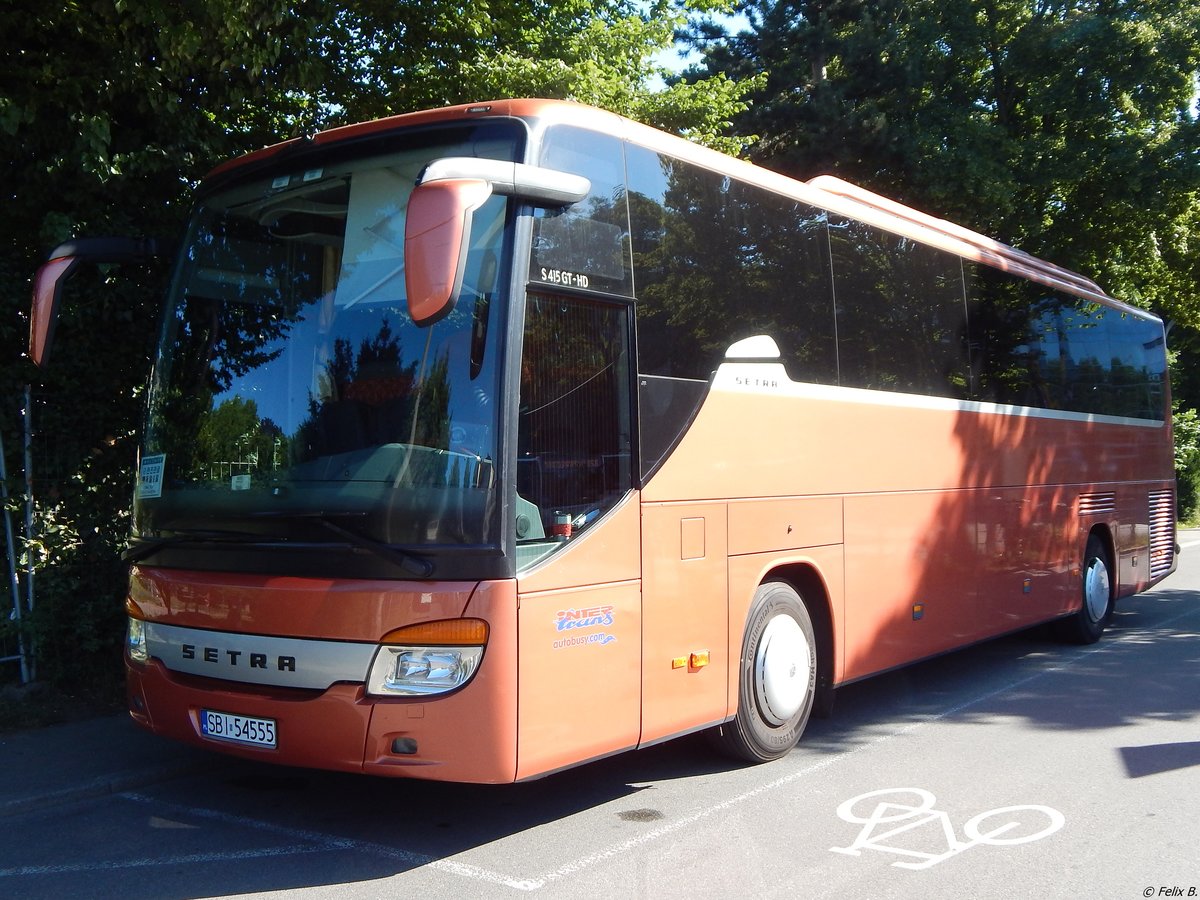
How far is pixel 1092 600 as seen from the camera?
11.5m

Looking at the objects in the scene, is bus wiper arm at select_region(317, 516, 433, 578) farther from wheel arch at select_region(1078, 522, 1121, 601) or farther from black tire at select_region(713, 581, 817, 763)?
wheel arch at select_region(1078, 522, 1121, 601)

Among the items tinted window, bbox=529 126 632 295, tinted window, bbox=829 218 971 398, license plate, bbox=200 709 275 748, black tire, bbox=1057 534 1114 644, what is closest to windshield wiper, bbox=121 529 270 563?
license plate, bbox=200 709 275 748

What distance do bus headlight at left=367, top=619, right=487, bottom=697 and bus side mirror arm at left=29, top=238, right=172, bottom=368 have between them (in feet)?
8.34

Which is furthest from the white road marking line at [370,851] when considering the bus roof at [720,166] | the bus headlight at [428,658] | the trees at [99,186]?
the bus roof at [720,166]

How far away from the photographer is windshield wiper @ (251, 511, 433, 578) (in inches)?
189

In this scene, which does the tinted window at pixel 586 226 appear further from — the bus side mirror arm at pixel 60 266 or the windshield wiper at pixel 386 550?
the bus side mirror arm at pixel 60 266

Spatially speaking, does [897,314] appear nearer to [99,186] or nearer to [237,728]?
[237,728]

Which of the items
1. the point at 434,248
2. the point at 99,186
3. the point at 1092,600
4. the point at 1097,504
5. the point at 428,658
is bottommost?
the point at 1092,600

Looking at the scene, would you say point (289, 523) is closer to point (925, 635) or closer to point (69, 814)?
point (69, 814)

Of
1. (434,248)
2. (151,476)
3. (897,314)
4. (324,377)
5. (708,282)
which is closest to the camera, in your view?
(434,248)

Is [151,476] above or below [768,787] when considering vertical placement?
above

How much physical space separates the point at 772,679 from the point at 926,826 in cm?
139

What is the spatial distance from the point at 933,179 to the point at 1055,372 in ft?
29.5

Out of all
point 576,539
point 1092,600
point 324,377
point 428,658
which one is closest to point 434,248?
point 324,377
